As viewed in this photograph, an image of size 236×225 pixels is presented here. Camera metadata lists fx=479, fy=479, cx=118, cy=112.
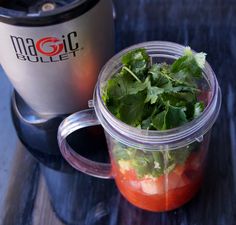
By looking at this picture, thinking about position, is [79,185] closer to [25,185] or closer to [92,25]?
[25,185]

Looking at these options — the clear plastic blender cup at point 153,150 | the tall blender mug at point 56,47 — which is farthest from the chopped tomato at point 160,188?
the tall blender mug at point 56,47

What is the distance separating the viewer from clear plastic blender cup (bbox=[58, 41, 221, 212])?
17.8 inches

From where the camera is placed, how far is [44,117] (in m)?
0.57

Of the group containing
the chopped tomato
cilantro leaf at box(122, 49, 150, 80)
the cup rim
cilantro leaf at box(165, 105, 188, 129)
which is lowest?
the chopped tomato

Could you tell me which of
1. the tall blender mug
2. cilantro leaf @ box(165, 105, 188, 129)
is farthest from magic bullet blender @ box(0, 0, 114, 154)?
cilantro leaf @ box(165, 105, 188, 129)

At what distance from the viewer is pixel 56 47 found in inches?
18.3

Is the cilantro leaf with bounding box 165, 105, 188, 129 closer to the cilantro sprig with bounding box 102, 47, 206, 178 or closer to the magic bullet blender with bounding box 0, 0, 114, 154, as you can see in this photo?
the cilantro sprig with bounding box 102, 47, 206, 178

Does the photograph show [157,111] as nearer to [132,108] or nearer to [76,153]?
[132,108]

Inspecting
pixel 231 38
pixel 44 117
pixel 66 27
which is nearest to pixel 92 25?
pixel 66 27

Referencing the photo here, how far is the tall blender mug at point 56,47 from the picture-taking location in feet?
1.46

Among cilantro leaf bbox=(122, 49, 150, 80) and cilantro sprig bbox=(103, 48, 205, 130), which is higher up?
cilantro leaf bbox=(122, 49, 150, 80)

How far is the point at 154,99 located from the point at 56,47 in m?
0.11

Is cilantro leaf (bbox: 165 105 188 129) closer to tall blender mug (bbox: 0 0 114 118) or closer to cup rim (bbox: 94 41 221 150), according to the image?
cup rim (bbox: 94 41 221 150)

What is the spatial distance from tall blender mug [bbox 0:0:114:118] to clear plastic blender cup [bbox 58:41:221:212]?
0.03 m
